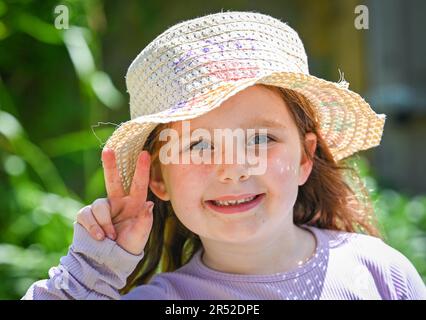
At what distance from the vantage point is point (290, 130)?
1709 millimetres

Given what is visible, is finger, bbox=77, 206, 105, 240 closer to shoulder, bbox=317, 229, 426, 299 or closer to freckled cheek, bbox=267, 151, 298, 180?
freckled cheek, bbox=267, 151, 298, 180

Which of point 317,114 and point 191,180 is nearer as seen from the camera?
point 191,180

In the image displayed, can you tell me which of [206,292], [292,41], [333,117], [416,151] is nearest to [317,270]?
[206,292]

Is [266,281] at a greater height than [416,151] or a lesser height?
greater

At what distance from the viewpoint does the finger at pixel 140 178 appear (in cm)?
170

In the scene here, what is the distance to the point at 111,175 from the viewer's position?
167 centimetres

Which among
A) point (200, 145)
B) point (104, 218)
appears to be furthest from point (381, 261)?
point (104, 218)

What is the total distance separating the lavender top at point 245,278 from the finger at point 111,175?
0.39ft

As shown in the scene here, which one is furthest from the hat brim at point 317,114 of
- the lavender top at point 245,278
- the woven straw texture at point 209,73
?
the lavender top at point 245,278

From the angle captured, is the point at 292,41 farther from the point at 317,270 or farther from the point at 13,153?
the point at 13,153

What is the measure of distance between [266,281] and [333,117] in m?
0.44

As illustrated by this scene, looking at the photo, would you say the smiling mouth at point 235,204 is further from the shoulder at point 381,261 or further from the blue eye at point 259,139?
the shoulder at point 381,261

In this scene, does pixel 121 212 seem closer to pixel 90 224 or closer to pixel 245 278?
pixel 90 224

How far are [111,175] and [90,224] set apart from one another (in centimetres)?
13
